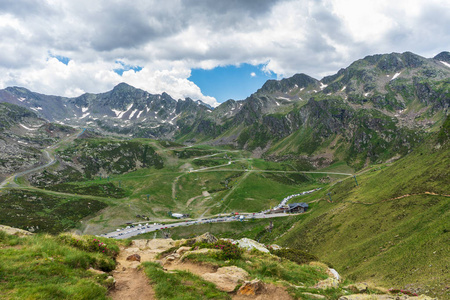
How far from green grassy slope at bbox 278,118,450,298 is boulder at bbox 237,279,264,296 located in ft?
56.6

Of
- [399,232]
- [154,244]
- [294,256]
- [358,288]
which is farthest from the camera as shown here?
[399,232]

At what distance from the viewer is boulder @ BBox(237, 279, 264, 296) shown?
16297 mm

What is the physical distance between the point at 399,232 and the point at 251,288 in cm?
3845

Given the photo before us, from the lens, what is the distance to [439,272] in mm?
23141

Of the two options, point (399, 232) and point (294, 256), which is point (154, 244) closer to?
point (294, 256)

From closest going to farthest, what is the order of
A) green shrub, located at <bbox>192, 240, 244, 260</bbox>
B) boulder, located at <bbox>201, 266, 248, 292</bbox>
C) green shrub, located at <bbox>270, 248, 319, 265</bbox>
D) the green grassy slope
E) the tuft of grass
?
the tuft of grass
boulder, located at <bbox>201, 266, 248, 292</bbox>
green shrub, located at <bbox>192, 240, 244, 260</bbox>
the green grassy slope
green shrub, located at <bbox>270, 248, 319, 265</bbox>

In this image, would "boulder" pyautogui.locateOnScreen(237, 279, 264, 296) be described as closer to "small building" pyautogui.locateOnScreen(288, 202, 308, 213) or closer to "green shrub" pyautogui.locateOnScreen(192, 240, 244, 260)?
"green shrub" pyautogui.locateOnScreen(192, 240, 244, 260)

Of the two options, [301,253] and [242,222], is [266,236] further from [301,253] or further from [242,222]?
[301,253]

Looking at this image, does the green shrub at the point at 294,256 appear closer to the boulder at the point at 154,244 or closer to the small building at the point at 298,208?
the boulder at the point at 154,244

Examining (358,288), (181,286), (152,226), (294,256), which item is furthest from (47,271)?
(152,226)

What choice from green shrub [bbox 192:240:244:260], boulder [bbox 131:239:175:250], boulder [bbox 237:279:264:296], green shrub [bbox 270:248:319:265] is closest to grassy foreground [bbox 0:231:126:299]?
boulder [bbox 237:279:264:296]

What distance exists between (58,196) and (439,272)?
555 ft

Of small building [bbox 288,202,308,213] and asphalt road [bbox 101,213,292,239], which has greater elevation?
small building [bbox 288,202,308,213]

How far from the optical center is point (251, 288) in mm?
16438
